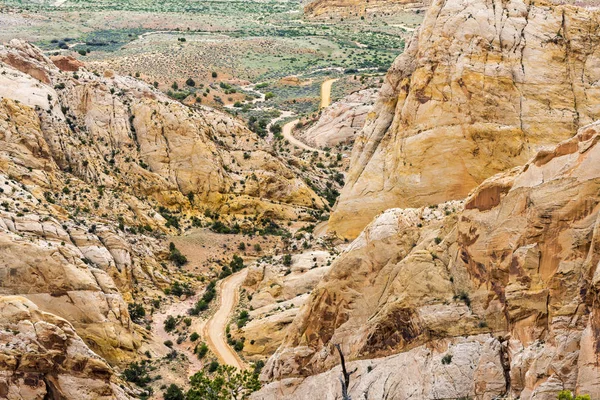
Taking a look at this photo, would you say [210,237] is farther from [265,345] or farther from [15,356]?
[15,356]

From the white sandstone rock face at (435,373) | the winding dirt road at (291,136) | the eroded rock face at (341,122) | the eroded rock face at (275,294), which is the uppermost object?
the white sandstone rock face at (435,373)

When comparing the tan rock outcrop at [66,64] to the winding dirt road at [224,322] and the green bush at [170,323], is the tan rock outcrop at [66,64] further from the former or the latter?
the green bush at [170,323]

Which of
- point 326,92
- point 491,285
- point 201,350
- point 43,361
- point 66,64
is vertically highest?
point 491,285

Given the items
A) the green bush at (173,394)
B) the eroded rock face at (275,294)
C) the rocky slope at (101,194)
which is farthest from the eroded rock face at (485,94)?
the rocky slope at (101,194)

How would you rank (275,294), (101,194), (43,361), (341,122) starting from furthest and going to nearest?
(341,122) → (101,194) → (275,294) → (43,361)

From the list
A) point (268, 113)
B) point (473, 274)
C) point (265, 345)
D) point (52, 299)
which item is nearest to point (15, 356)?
point (52, 299)

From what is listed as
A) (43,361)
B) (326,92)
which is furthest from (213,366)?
(326,92)

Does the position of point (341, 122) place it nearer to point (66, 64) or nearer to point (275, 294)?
point (66, 64)
